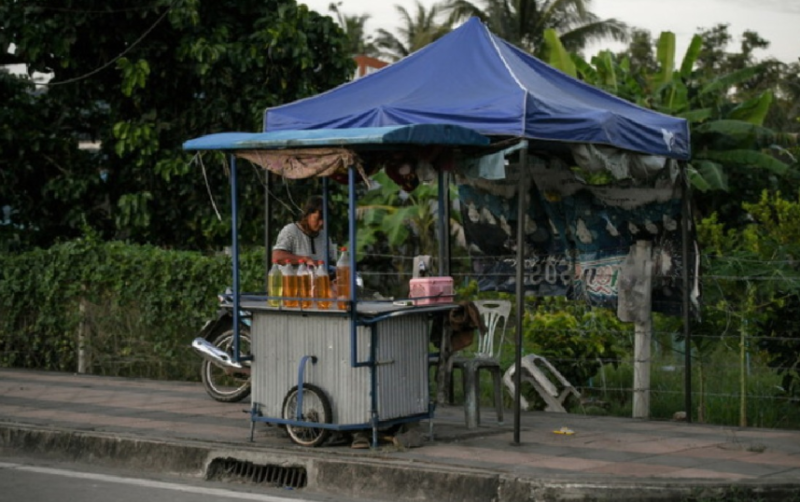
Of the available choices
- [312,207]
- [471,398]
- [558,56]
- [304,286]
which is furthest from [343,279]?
[558,56]

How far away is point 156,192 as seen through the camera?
1645 centimetres

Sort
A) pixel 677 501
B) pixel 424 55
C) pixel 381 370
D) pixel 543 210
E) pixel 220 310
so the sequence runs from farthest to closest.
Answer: pixel 220 310, pixel 543 210, pixel 424 55, pixel 381 370, pixel 677 501

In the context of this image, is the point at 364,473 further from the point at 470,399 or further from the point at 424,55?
the point at 424,55

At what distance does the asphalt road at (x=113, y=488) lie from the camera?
758 cm

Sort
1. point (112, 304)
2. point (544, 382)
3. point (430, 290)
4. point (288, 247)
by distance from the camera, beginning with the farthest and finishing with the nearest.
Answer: point (112, 304)
point (544, 382)
point (288, 247)
point (430, 290)

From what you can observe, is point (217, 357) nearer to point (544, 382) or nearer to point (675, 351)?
point (544, 382)

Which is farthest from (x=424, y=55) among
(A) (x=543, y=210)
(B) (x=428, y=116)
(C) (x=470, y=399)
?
(C) (x=470, y=399)

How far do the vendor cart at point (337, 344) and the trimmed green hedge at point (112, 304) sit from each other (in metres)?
3.80

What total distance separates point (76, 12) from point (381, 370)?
9.35 metres

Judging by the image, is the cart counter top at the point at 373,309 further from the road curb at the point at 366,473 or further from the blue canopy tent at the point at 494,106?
the road curb at the point at 366,473

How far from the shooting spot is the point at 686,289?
10219mm

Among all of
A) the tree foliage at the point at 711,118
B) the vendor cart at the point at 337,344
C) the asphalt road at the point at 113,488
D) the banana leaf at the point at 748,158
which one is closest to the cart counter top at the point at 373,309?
the vendor cart at the point at 337,344

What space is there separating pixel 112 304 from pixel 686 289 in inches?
269

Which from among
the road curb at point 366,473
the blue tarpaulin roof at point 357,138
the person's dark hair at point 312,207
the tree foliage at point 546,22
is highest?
the tree foliage at point 546,22
